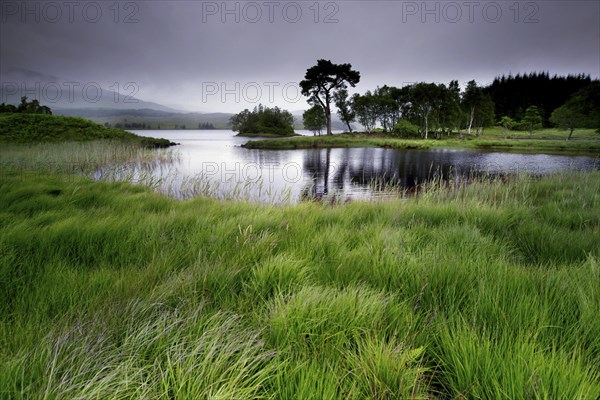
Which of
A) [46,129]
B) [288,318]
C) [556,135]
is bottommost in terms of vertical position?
[288,318]

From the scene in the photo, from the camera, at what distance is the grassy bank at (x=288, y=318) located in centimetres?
101

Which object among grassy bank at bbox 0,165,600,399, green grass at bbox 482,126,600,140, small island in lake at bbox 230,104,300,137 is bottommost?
grassy bank at bbox 0,165,600,399

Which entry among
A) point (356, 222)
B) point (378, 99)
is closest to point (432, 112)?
point (378, 99)

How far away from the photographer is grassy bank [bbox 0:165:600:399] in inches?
39.9

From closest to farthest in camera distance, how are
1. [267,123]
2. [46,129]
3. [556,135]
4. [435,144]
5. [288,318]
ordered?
[288,318]
[46,129]
[435,144]
[556,135]
[267,123]

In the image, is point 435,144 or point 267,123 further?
point 267,123

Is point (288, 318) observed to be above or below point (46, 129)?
below

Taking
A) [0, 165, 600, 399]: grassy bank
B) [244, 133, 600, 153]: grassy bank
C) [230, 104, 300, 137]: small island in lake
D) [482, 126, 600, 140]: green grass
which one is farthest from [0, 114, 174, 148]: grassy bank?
[482, 126, 600, 140]: green grass

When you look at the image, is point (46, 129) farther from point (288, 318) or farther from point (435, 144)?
point (435, 144)

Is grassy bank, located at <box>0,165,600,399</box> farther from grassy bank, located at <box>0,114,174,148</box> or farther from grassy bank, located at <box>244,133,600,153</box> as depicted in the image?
grassy bank, located at <box>244,133,600,153</box>

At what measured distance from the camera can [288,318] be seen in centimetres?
138

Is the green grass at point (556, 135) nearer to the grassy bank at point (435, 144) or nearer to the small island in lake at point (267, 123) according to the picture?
the grassy bank at point (435, 144)

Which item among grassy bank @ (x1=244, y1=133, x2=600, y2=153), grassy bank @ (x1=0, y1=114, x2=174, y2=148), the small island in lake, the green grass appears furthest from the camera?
the small island in lake

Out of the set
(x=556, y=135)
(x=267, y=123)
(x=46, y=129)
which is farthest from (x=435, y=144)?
(x=267, y=123)
